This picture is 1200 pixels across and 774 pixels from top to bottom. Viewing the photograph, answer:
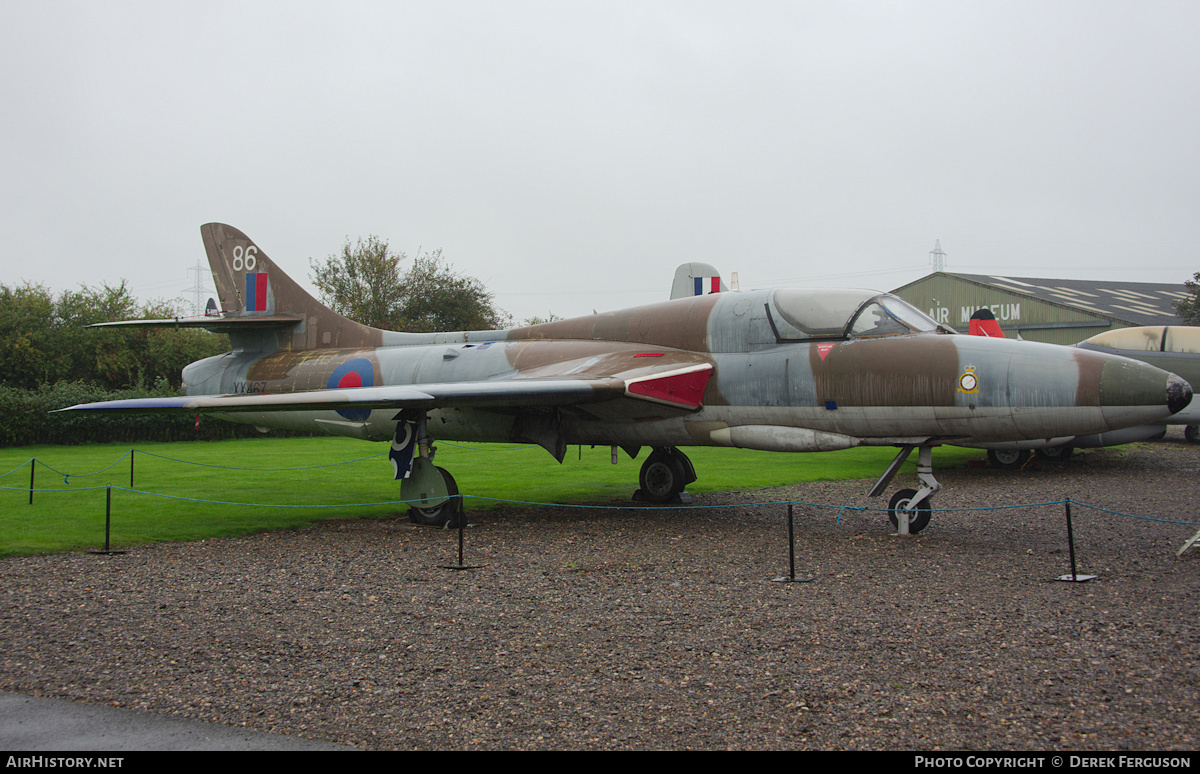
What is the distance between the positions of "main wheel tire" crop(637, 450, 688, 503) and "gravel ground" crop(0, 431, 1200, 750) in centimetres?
242

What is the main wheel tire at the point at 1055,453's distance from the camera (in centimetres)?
1709

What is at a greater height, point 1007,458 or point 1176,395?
point 1176,395

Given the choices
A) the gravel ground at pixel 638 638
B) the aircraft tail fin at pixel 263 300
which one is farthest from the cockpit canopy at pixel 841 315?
the aircraft tail fin at pixel 263 300

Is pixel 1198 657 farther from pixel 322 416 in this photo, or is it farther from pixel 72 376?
pixel 72 376

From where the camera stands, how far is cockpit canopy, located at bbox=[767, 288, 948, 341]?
28.1ft

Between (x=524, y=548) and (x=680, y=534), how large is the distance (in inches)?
75.0

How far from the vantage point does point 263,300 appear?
13.3m

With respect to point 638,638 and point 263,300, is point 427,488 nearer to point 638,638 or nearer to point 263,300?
point 638,638

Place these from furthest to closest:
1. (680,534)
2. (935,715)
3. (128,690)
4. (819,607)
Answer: (680,534), (819,607), (128,690), (935,715)

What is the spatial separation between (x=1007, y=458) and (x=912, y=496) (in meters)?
9.20

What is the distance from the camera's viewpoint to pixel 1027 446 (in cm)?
1549

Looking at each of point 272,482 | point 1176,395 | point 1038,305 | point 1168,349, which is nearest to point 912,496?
point 1176,395

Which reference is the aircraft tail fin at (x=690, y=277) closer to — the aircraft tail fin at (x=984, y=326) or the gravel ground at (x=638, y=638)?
the gravel ground at (x=638, y=638)
